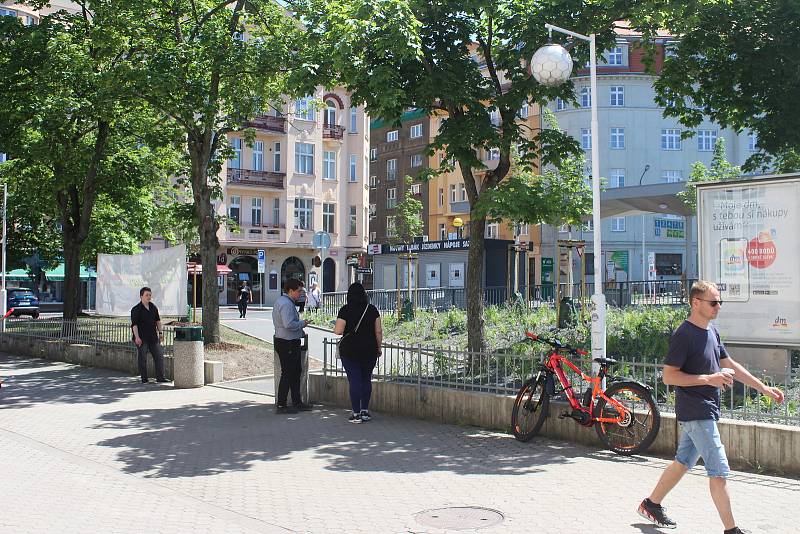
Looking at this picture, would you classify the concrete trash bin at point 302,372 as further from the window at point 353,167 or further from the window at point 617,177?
the window at point 617,177

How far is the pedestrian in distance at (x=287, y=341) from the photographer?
1155cm

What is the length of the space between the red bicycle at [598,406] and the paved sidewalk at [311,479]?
210 millimetres

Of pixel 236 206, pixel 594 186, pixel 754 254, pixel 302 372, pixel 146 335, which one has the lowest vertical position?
pixel 302 372

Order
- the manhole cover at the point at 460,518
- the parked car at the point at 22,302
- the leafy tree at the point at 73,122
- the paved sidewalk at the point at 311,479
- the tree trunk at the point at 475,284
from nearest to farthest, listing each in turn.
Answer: the manhole cover at the point at 460,518 < the paved sidewalk at the point at 311,479 < the tree trunk at the point at 475,284 < the leafy tree at the point at 73,122 < the parked car at the point at 22,302

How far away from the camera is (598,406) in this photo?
28.3 ft

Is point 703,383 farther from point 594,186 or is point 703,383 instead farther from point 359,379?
point 359,379

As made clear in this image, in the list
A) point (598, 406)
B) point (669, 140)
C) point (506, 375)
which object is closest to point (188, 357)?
point (506, 375)

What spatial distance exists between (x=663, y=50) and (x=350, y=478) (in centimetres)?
1156

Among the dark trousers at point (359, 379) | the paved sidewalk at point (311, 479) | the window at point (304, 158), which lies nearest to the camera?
the paved sidewalk at point (311, 479)

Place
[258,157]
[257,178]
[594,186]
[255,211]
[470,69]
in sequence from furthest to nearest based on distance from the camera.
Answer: [258,157] → [255,211] → [257,178] → [470,69] → [594,186]

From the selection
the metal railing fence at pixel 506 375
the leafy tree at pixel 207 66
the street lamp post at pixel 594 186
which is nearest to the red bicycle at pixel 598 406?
the metal railing fence at pixel 506 375

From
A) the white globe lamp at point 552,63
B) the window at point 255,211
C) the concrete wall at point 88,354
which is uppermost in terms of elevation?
the window at point 255,211

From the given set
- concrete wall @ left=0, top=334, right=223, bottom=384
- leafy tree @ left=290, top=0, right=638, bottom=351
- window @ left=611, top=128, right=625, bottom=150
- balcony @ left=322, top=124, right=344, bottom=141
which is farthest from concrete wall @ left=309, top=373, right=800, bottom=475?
window @ left=611, top=128, right=625, bottom=150

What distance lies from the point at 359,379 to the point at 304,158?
46.6 meters
